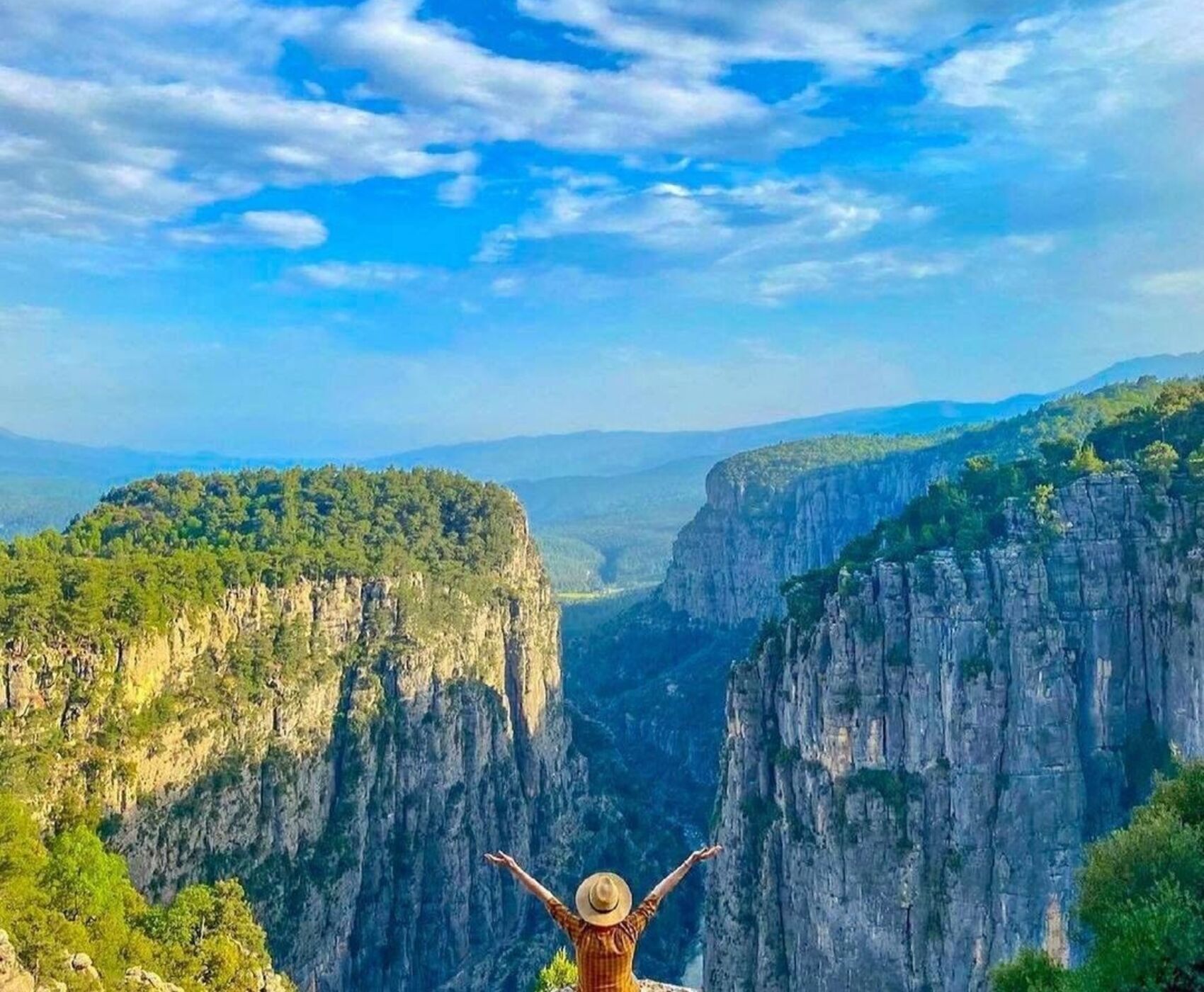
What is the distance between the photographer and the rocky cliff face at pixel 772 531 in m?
150

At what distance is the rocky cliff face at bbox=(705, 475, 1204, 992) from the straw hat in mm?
45918

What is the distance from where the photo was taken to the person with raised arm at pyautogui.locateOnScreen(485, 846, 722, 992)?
980 centimetres

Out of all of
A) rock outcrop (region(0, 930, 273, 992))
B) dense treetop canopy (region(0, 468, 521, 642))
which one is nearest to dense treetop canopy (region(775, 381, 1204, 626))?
dense treetop canopy (region(0, 468, 521, 642))

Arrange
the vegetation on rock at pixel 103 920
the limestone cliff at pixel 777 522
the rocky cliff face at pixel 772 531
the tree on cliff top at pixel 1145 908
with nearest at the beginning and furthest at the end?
the tree on cliff top at pixel 1145 908
the vegetation on rock at pixel 103 920
the limestone cliff at pixel 777 522
the rocky cliff face at pixel 772 531

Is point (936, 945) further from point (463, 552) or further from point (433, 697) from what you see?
point (463, 552)

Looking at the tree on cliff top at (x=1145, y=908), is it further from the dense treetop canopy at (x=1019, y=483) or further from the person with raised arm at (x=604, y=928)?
the dense treetop canopy at (x=1019, y=483)

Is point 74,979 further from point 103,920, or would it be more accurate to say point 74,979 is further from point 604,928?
point 604,928

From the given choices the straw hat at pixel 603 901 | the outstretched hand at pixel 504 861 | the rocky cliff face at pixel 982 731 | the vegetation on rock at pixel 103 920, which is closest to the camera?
the straw hat at pixel 603 901

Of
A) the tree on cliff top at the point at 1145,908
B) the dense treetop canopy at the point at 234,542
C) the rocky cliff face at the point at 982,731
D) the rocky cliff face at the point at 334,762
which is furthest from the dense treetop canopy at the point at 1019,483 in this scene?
the dense treetop canopy at the point at 234,542

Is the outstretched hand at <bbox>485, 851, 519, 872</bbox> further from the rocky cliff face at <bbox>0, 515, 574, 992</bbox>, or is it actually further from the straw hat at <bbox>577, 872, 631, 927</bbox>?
the rocky cliff face at <bbox>0, 515, 574, 992</bbox>

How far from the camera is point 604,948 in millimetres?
A: 9891

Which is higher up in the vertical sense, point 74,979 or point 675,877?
point 675,877

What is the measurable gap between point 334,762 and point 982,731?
42.3m

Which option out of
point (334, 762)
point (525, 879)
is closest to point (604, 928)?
point (525, 879)
